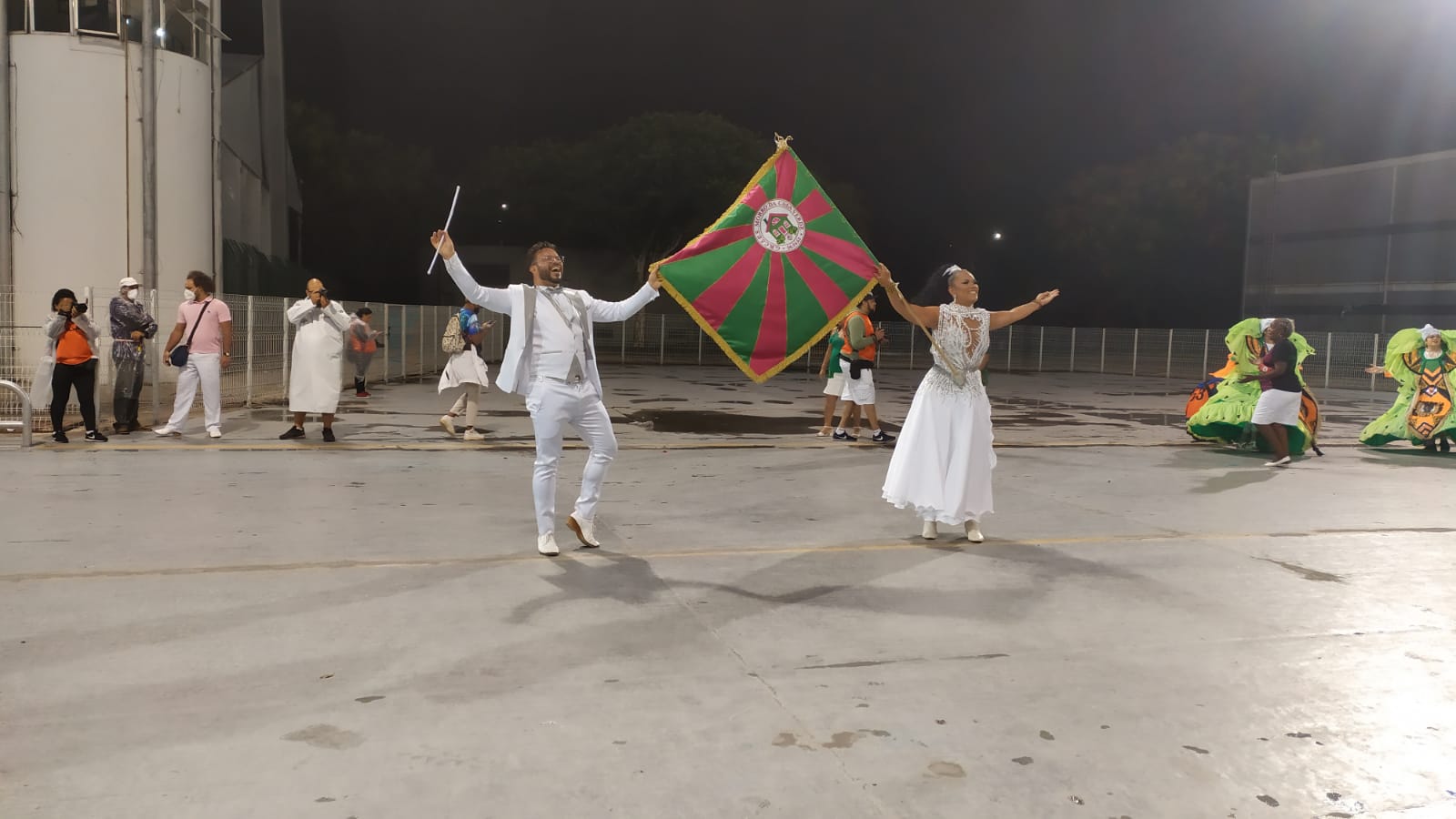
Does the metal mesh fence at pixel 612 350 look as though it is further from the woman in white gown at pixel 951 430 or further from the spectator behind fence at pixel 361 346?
the woman in white gown at pixel 951 430

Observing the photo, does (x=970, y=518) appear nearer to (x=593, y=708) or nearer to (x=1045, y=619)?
(x=1045, y=619)

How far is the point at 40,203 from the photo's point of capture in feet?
65.3

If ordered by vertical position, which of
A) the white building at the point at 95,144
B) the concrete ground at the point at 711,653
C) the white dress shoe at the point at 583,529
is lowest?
the concrete ground at the point at 711,653

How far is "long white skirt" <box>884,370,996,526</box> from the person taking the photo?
22.8ft

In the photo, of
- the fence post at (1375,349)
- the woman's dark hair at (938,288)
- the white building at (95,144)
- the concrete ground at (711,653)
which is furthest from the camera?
the fence post at (1375,349)

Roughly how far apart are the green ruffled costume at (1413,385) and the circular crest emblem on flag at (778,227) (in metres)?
8.41

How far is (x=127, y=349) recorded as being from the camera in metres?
11.8

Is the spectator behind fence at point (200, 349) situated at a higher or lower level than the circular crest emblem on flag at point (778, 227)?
lower

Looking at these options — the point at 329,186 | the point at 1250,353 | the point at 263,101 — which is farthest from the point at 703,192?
the point at 1250,353

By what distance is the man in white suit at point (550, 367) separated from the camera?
6305mm

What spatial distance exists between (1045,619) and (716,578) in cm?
173

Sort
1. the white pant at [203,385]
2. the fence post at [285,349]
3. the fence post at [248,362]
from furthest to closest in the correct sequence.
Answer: the fence post at [285,349], the fence post at [248,362], the white pant at [203,385]

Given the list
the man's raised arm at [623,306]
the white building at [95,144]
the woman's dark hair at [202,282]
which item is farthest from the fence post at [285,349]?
the man's raised arm at [623,306]

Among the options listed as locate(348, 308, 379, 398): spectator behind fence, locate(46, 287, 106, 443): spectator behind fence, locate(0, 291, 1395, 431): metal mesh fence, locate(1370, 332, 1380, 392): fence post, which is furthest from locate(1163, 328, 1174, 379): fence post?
locate(46, 287, 106, 443): spectator behind fence
